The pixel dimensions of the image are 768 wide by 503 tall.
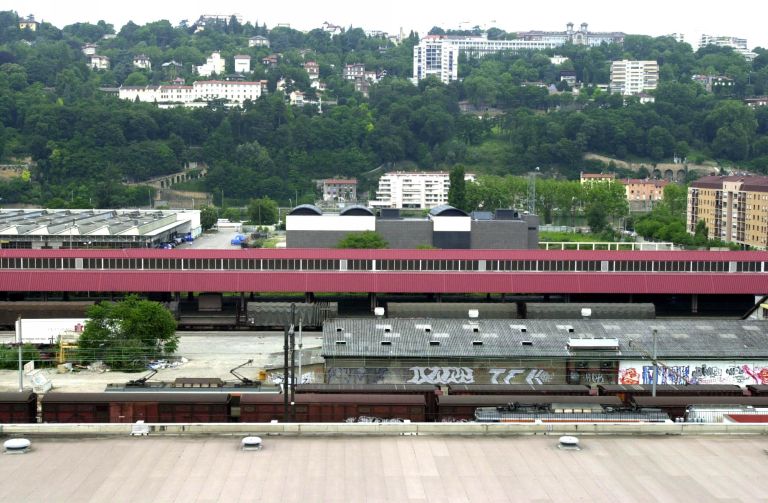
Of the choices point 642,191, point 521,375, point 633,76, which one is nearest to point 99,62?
point 633,76

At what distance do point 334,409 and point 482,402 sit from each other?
3677 millimetres

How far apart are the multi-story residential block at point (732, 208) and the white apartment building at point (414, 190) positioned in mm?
31196

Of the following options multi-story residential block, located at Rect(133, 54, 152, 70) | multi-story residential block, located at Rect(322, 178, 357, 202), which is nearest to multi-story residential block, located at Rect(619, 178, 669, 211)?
multi-story residential block, located at Rect(322, 178, 357, 202)

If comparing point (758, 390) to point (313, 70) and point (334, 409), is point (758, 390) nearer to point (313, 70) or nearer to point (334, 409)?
point (334, 409)

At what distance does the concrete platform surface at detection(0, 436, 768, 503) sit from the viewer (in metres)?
16.0

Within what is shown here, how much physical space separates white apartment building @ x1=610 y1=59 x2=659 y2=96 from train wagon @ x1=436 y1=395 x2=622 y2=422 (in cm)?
16496

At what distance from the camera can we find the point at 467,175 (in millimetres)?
116562

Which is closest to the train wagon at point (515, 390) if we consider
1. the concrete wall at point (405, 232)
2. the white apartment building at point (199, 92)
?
the concrete wall at point (405, 232)

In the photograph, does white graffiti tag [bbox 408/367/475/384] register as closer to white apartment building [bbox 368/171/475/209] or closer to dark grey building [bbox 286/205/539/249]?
dark grey building [bbox 286/205/539/249]

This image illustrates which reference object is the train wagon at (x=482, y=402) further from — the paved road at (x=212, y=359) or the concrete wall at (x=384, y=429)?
the paved road at (x=212, y=359)

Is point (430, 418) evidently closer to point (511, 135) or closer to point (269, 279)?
point (269, 279)

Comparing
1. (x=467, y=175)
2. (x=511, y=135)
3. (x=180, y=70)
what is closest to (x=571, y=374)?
(x=467, y=175)

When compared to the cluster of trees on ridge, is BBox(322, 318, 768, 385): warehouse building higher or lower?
lower

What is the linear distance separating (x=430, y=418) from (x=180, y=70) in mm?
171797
